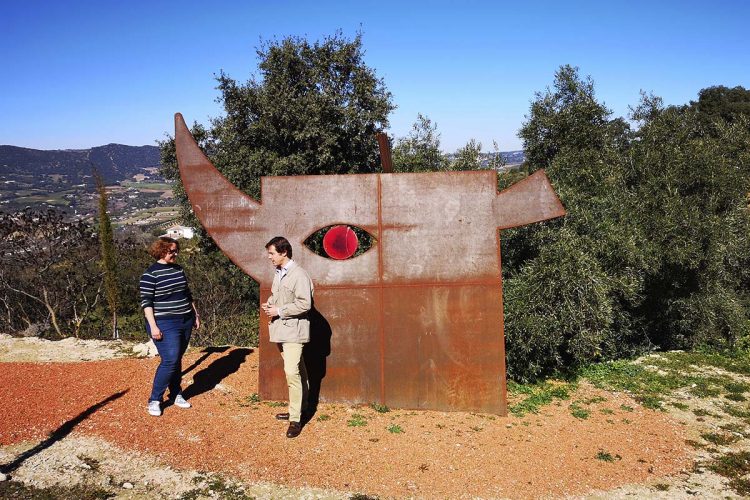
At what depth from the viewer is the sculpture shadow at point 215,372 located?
279 inches

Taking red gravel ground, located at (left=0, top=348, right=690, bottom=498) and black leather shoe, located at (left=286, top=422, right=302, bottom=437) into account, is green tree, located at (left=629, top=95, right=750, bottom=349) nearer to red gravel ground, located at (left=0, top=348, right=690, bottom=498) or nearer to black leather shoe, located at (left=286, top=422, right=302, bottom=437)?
red gravel ground, located at (left=0, top=348, right=690, bottom=498)

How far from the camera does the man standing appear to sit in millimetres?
5637

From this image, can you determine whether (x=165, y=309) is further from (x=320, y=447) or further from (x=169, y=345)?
(x=320, y=447)

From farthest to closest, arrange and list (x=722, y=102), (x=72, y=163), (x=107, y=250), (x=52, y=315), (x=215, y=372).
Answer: (x=72, y=163) < (x=722, y=102) < (x=52, y=315) < (x=107, y=250) < (x=215, y=372)

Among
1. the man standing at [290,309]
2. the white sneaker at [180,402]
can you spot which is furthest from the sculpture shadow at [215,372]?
the man standing at [290,309]

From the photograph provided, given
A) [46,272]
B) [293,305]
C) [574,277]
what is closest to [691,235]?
[574,277]

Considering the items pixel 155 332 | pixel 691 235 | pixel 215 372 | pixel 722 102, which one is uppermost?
pixel 722 102

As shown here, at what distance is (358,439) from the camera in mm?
5906

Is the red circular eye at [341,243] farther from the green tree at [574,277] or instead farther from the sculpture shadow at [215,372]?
the green tree at [574,277]

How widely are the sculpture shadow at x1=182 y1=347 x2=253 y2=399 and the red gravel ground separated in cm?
4

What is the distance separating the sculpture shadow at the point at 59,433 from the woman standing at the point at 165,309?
2.49 feet

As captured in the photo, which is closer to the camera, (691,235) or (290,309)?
(290,309)

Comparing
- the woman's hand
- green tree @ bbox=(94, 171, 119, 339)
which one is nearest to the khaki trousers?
the woman's hand

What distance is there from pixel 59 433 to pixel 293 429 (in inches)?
101
